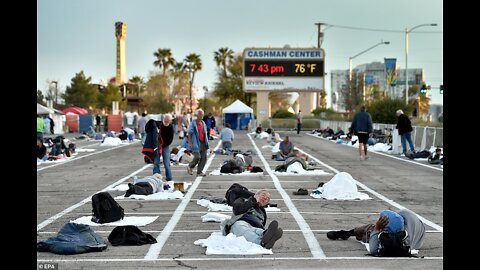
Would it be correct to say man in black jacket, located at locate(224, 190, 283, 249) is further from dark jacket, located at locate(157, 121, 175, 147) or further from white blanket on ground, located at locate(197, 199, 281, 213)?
dark jacket, located at locate(157, 121, 175, 147)

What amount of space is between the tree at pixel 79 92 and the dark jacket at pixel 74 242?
349ft

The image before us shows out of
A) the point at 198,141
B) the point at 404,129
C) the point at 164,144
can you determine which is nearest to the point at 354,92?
the point at 404,129

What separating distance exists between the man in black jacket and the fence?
2222 cm

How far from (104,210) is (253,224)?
10.3ft

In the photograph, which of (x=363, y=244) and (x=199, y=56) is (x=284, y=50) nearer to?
(x=199, y=56)

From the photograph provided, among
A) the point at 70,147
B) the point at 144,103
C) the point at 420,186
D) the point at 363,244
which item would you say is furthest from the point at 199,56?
the point at 363,244

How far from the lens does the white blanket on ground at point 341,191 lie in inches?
660

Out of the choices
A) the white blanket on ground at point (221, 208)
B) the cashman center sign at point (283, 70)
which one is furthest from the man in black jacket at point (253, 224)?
the cashman center sign at point (283, 70)

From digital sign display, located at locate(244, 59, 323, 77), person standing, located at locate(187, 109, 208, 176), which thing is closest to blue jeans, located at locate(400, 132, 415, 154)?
person standing, located at locate(187, 109, 208, 176)

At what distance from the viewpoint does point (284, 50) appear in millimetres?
74625

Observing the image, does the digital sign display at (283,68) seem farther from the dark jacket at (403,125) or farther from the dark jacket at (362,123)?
the dark jacket at (362,123)

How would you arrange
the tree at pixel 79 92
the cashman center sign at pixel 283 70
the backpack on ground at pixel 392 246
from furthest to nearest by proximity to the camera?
the tree at pixel 79 92 → the cashman center sign at pixel 283 70 → the backpack on ground at pixel 392 246

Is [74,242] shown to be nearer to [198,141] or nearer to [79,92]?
[198,141]
